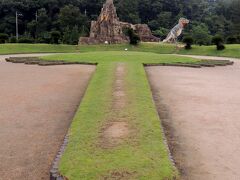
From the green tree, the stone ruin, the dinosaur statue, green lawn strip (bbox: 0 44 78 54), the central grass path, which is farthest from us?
the green tree

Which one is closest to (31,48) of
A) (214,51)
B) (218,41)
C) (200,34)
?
(214,51)

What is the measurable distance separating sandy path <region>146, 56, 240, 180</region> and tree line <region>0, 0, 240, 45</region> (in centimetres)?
3545

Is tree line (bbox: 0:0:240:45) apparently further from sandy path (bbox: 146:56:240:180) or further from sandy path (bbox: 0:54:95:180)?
sandy path (bbox: 146:56:240:180)

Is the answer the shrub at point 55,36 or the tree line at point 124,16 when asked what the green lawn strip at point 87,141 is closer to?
the shrub at point 55,36

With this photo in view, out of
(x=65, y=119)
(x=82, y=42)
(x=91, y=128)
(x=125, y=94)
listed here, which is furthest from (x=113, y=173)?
(x=82, y=42)

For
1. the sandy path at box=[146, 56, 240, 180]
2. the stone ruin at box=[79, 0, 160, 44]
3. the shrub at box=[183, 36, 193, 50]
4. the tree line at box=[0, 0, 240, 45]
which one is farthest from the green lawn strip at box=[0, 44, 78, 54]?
the sandy path at box=[146, 56, 240, 180]

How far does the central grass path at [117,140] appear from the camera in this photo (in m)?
4.80

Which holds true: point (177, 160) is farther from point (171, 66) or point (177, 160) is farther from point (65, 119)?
point (171, 66)

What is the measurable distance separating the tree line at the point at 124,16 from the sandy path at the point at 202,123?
35.5 m

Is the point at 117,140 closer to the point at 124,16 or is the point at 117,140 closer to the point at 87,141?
the point at 87,141

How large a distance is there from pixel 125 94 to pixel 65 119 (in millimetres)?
1989

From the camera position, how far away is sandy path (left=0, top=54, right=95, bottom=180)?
5656mm

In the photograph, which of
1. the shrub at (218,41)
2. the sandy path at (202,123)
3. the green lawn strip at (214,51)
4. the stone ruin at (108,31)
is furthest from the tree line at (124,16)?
the sandy path at (202,123)

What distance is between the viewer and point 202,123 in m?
8.02
